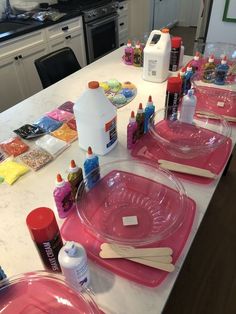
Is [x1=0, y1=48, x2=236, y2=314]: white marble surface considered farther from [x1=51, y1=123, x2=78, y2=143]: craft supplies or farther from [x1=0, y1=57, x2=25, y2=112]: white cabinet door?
[x1=0, y1=57, x2=25, y2=112]: white cabinet door

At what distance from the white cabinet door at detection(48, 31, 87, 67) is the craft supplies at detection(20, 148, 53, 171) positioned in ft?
5.84

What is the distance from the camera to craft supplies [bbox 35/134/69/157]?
3.43 feet

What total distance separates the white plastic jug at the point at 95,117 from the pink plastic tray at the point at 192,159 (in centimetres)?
13

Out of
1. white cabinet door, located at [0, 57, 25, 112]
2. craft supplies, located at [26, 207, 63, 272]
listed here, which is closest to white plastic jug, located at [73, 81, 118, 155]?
craft supplies, located at [26, 207, 63, 272]

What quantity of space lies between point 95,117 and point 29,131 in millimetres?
375

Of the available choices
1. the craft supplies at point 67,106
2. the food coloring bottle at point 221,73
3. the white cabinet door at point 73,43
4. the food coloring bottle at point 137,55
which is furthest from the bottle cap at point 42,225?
the white cabinet door at point 73,43

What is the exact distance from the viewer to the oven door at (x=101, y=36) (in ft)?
9.32

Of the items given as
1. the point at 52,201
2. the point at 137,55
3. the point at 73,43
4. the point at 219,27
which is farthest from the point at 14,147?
the point at 219,27

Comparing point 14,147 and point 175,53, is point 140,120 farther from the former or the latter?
point 175,53

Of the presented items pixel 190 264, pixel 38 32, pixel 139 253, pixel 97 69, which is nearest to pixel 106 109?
pixel 139 253

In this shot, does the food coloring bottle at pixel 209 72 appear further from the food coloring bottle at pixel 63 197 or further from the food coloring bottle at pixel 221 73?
the food coloring bottle at pixel 63 197

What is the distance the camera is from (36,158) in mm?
1013

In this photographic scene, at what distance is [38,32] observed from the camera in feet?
7.60

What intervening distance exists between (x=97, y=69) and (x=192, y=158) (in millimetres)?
998
